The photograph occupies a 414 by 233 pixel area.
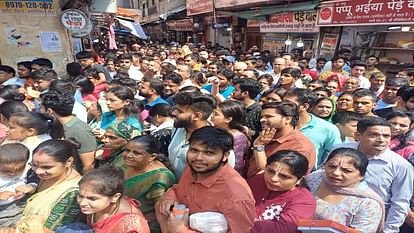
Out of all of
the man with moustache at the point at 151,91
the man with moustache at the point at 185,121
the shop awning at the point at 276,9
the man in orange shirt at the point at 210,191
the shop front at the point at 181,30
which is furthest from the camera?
the shop front at the point at 181,30

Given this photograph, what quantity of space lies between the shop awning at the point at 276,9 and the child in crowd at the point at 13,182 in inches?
335

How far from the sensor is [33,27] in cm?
620

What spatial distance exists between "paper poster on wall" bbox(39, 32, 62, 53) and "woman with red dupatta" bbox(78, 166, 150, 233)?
231 inches

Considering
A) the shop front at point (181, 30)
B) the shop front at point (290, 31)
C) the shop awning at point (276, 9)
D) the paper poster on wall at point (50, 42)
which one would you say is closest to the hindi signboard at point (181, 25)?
the shop front at point (181, 30)

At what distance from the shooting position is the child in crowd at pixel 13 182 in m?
1.86

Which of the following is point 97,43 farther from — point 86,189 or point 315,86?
point 86,189

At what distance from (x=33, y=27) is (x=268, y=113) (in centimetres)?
598

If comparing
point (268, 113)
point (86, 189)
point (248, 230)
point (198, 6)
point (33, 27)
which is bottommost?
point (248, 230)

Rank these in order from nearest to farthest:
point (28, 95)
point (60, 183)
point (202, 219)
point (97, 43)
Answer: point (202, 219), point (60, 183), point (28, 95), point (97, 43)

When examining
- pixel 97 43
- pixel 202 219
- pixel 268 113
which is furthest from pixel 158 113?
pixel 97 43

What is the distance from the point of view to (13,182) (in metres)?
1.99

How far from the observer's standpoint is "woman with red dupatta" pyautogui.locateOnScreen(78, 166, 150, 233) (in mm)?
1527

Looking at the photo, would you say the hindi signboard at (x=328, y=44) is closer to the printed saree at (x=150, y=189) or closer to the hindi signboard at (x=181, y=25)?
the printed saree at (x=150, y=189)

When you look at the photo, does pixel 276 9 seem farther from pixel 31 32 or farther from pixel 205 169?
pixel 205 169
